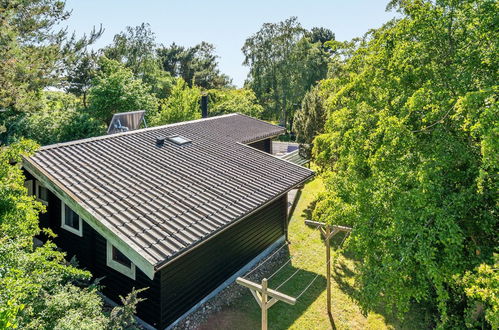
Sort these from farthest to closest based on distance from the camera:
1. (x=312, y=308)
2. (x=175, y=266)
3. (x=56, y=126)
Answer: (x=56, y=126)
(x=312, y=308)
(x=175, y=266)

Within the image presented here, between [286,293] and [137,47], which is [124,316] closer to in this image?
[286,293]

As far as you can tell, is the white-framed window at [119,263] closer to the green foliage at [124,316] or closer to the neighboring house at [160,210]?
the neighboring house at [160,210]

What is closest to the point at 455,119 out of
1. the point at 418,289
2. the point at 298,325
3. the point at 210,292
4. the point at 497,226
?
the point at 497,226

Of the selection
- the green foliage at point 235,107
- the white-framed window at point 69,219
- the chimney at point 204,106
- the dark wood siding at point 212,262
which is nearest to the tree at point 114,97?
the chimney at point 204,106

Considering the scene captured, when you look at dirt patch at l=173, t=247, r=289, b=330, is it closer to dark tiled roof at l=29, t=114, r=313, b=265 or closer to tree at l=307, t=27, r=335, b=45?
dark tiled roof at l=29, t=114, r=313, b=265

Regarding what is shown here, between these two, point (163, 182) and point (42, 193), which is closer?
point (163, 182)

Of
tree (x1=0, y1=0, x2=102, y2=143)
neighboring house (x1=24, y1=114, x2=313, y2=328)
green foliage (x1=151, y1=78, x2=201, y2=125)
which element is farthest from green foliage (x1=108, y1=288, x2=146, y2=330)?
green foliage (x1=151, y1=78, x2=201, y2=125)

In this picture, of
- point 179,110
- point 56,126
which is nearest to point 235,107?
point 179,110
